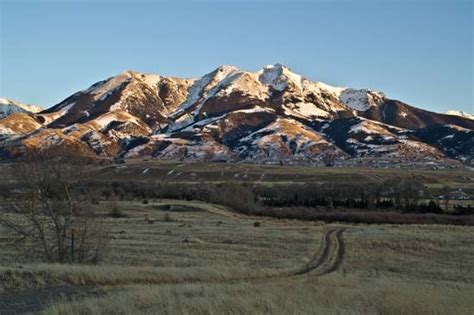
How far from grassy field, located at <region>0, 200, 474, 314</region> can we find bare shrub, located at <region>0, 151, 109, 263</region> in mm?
1908

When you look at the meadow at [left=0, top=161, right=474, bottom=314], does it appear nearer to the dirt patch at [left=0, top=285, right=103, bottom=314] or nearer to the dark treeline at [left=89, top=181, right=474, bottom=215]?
the dirt patch at [left=0, top=285, right=103, bottom=314]

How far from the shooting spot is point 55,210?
32562 millimetres

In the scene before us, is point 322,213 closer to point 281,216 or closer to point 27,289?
point 281,216

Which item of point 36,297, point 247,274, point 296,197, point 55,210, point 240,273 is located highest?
point 55,210

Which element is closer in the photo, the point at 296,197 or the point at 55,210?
the point at 55,210

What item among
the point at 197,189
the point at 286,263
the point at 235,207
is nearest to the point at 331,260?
the point at 286,263

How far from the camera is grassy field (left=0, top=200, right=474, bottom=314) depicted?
1514 centimetres

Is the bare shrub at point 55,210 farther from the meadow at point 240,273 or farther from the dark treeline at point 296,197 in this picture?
the dark treeline at point 296,197

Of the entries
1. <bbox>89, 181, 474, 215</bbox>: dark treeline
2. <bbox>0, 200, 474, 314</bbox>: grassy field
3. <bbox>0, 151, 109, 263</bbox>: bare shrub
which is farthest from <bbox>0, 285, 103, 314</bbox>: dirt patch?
<bbox>89, 181, 474, 215</bbox>: dark treeline

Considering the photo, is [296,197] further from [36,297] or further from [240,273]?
[36,297]

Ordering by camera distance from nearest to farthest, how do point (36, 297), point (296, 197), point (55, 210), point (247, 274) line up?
point (36, 297)
point (247, 274)
point (55, 210)
point (296, 197)

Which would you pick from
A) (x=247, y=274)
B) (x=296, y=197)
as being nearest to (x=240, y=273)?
(x=247, y=274)

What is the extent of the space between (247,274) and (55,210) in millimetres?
11983

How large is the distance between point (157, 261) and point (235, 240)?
18.2m
